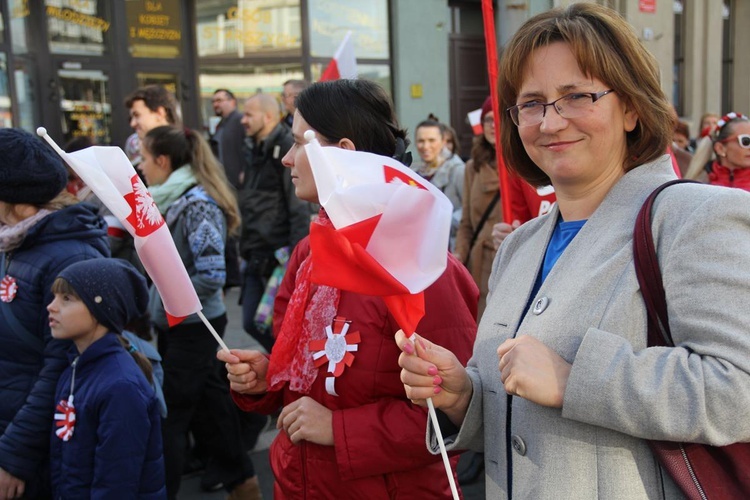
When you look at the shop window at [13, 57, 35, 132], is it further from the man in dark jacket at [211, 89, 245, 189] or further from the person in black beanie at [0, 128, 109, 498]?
the person in black beanie at [0, 128, 109, 498]

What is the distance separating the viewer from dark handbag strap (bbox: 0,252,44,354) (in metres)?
2.90

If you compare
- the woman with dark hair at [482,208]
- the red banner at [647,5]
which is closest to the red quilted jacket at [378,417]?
the woman with dark hair at [482,208]

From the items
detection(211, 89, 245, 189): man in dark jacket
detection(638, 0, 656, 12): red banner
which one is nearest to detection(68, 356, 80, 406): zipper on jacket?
detection(211, 89, 245, 189): man in dark jacket

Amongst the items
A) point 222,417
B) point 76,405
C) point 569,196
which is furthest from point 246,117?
point 569,196

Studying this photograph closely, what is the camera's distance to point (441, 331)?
6.69 feet

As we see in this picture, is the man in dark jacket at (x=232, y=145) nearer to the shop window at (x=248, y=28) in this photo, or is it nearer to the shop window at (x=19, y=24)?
the shop window at (x=248, y=28)

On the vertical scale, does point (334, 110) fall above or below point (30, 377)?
above

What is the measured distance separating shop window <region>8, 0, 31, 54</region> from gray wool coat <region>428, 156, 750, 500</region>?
9.13m

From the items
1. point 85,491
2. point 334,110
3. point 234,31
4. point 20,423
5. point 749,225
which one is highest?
point 234,31

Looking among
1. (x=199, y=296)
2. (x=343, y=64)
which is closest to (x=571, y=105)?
(x=199, y=296)

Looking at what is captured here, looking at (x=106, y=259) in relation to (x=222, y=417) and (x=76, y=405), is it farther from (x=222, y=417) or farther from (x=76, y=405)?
(x=222, y=417)

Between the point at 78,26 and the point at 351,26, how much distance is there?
3.90 metres

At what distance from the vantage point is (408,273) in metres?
1.53

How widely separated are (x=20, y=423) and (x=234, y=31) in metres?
8.71
